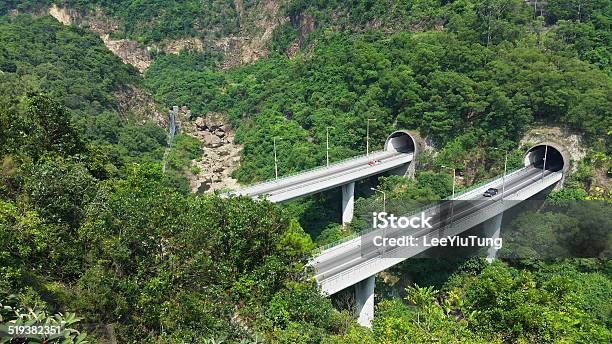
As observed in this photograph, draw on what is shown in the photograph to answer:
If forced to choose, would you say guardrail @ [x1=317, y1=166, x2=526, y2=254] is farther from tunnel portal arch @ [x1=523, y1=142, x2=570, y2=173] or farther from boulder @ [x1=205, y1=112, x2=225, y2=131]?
boulder @ [x1=205, y1=112, x2=225, y2=131]

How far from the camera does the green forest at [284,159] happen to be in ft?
68.2

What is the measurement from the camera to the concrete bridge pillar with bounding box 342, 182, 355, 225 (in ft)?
175

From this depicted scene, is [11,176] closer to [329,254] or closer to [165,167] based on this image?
[329,254]

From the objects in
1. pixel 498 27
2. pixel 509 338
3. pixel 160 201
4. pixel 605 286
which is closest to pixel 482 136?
pixel 498 27

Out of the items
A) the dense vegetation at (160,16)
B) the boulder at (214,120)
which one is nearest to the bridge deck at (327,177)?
the boulder at (214,120)

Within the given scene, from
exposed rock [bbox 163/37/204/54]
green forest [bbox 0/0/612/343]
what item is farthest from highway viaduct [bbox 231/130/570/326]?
exposed rock [bbox 163/37/204/54]

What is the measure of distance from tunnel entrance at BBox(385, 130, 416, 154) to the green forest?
132 centimetres

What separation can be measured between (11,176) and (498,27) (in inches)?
2476

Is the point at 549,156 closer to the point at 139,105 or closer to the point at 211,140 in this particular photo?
the point at 211,140

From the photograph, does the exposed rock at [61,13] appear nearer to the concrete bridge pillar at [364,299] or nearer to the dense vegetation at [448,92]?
the dense vegetation at [448,92]

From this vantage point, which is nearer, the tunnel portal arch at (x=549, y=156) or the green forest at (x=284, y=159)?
the green forest at (x=284, y=159)

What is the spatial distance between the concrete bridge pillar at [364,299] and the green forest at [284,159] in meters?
1.19

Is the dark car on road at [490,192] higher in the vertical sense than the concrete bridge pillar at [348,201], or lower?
higher

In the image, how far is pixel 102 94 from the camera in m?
73.8
